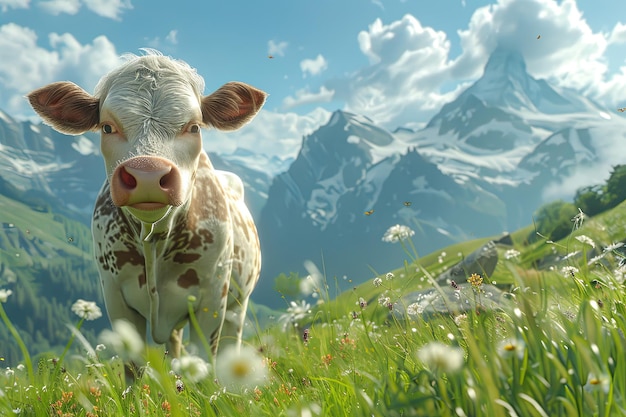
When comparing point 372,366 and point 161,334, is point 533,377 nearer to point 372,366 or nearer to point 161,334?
point 372,366

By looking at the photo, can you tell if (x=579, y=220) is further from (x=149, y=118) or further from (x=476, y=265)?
(x=476, y=265)

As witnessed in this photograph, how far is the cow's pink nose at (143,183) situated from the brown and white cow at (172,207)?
428 mm

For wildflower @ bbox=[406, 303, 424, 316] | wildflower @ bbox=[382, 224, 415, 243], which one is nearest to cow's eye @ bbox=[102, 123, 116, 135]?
wildflower @ bbox=[382, 224, 415, 243]

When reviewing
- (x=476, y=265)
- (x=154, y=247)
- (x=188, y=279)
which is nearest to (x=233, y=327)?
(x=188, y=279)

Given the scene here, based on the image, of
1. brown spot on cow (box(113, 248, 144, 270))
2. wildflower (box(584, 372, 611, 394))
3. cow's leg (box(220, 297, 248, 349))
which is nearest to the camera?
wildflower (box(584, 372, 611, 394))

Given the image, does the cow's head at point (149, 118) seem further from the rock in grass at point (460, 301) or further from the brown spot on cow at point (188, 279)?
the rock in grass at point (460, 301)

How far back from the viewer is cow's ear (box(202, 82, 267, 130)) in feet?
Result: 18.9

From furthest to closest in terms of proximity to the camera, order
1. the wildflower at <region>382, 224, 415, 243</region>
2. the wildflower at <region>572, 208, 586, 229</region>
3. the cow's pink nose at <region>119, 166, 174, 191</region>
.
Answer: the cow's pink nose at <region>119, 166, 174, 191</region> → the wildflower at <region>382, 224, 415, 243</region> → the wildflower at <region>572, 208, 586, 229</region>

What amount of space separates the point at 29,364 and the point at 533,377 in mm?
1804

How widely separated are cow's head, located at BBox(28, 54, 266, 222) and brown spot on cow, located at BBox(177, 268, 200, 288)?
0.88 meters

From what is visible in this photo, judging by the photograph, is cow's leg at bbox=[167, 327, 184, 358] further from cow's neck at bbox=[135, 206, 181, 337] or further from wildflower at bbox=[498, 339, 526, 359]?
wildflower at bbox=[498, 339, 526, 359]

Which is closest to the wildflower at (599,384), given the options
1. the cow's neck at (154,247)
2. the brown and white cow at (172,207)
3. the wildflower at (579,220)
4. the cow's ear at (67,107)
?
the wildflower at (579,220)

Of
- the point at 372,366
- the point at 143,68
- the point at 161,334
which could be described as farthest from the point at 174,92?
the point at 372,366

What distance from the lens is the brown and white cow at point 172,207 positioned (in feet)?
16.0
